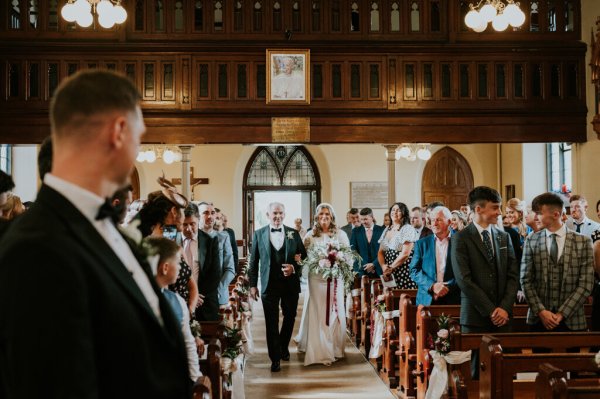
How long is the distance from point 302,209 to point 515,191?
592 cm

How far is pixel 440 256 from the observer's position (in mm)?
6637

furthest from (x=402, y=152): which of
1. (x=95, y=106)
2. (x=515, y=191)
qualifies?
(x=95, y=106)

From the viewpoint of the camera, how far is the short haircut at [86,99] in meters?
1.55

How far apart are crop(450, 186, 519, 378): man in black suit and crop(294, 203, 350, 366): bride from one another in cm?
313

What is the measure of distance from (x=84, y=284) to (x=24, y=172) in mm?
13436

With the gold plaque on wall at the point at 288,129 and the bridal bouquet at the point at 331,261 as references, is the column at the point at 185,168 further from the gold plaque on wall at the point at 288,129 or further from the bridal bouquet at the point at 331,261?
the bridal bouquet at the point at 331,261


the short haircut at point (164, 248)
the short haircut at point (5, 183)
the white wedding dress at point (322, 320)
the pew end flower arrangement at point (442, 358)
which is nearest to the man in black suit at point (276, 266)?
the white wedding dress at point (322, 320)

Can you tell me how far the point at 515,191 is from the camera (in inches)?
640

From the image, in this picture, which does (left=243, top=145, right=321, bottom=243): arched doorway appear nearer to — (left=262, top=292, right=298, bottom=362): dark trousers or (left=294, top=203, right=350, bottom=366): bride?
(left=294, top=203, right=350, bottom=366): bride

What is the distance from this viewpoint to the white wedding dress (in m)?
8.41

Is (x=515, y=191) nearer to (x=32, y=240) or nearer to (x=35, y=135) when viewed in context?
(x=35, y=135)

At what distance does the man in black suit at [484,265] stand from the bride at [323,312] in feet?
10.3

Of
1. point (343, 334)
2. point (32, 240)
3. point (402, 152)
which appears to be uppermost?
point (402, 152)

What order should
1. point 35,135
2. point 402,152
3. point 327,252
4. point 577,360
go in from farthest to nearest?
1. point 402,152
2. point 35,135
3. point 327,252
4. point 577,360
